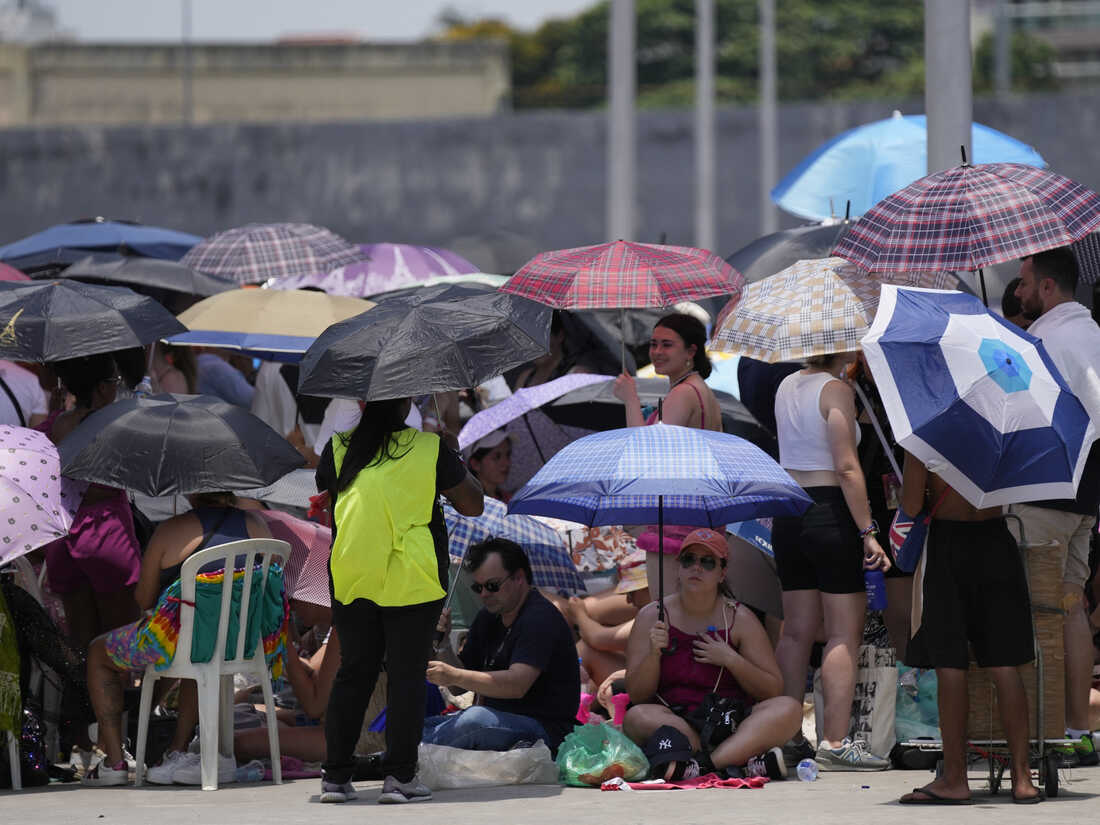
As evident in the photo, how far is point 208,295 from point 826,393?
4.85 meters

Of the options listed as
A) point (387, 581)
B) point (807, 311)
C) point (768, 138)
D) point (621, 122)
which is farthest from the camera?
point (768, 138)

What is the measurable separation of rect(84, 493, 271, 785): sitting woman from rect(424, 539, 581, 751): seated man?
97 cm

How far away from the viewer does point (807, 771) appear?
7.62 m

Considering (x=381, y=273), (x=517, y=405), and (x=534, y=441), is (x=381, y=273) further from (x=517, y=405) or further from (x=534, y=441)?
(x=517, y=405)

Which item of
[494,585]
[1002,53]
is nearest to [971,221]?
[494,585]

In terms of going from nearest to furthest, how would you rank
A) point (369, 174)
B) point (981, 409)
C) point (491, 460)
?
point (981, 409) → point (491, 460) → point (369, 174)

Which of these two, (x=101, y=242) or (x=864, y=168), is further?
(x=101, y=242)

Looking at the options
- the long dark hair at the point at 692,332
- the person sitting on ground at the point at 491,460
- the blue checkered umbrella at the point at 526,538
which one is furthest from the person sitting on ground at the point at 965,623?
the person sitting on ground at the point at 491,460

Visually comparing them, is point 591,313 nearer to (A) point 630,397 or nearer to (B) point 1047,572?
(A) point 630,397

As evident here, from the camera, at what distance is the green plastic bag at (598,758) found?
298 inches

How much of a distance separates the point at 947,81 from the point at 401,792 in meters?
4.82

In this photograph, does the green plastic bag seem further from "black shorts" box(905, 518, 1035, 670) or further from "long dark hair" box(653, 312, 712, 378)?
"long dark hair" box(653, 312, 712, 378)

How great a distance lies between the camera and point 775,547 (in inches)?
321

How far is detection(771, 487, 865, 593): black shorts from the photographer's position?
7.89 m
